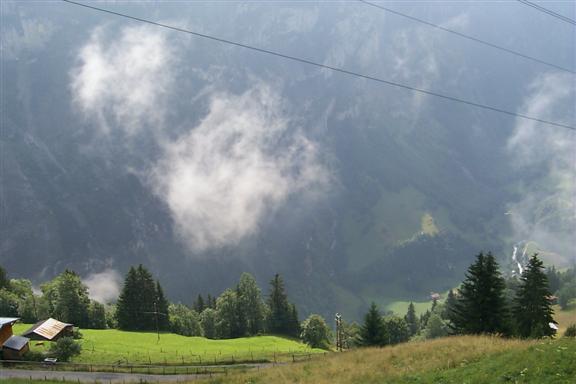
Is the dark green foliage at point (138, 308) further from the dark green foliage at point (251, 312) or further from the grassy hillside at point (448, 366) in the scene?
the grassy hillside at point (448, 366)

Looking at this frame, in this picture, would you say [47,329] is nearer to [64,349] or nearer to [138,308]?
[64,349]

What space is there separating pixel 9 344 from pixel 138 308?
155ft

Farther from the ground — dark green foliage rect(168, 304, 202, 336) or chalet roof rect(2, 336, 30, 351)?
dark green foliage rect(168, 304, 202, 336)

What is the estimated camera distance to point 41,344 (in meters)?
69.8

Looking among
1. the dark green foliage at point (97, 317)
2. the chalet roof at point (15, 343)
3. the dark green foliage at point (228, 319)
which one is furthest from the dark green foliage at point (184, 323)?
the chalet roof at point (15, 343)

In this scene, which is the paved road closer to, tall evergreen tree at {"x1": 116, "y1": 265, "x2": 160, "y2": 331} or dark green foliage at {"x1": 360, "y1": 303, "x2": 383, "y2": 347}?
dark green foliage at {"x1": 360, "y1": 303, "x2": 383, "y2": 347}

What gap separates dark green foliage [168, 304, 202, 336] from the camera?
114713mm

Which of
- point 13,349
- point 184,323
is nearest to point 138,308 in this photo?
point 184,323

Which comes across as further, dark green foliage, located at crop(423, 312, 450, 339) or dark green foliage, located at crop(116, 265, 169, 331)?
dark green foliage, located at crop(423, 312, 450, 339)

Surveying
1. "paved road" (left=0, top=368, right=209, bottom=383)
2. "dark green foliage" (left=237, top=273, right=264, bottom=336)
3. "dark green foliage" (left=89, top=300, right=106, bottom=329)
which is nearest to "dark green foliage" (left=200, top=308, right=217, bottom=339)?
"dark green foliage" (left=237, top=273, right=264, bottom=336)

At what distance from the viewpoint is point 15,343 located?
62031 millimetres

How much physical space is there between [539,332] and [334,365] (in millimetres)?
29945

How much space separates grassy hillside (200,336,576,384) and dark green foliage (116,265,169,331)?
7649 centimetres

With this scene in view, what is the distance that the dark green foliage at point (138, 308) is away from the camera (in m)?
107
